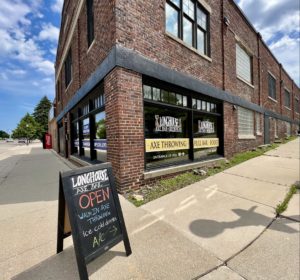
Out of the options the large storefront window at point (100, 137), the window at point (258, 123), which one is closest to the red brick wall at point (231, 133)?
the window at point (258, 123)

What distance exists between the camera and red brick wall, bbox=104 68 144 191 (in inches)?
204

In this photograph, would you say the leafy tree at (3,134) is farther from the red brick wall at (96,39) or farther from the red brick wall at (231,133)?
the red brick wall at (231,133)

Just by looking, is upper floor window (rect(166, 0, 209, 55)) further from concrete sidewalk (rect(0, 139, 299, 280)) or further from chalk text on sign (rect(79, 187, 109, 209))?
chalk text on sign (rect(79, 187, 109, 209))

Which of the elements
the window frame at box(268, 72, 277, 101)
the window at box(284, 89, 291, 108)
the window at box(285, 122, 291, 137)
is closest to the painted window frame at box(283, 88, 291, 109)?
the window at box(284, 89, 291, 108)

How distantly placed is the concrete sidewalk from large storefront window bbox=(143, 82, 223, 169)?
5.12ft

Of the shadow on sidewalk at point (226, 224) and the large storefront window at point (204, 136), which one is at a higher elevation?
the large storefront window at point (204, 136)

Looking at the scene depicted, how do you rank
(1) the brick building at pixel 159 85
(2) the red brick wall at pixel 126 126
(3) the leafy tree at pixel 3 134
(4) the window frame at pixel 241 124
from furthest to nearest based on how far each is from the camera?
(3) the leafy tree at pixel 3 134 → (4) the window frame at pixel 241 124 → (1) the brick building at pixel 159 85 → (2) the red brick wall at pixel 126 126

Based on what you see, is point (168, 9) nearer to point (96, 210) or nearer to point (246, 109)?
point (96, 210)

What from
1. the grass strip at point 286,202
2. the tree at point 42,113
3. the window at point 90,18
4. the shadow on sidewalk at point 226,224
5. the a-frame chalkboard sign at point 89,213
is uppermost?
the tree at point 42,113

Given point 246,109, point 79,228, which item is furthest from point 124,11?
point 246,109

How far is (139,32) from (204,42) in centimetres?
428

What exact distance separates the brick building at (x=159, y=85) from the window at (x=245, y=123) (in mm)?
61

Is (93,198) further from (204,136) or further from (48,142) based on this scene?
(48,142)

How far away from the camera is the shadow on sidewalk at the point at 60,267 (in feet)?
8.00
